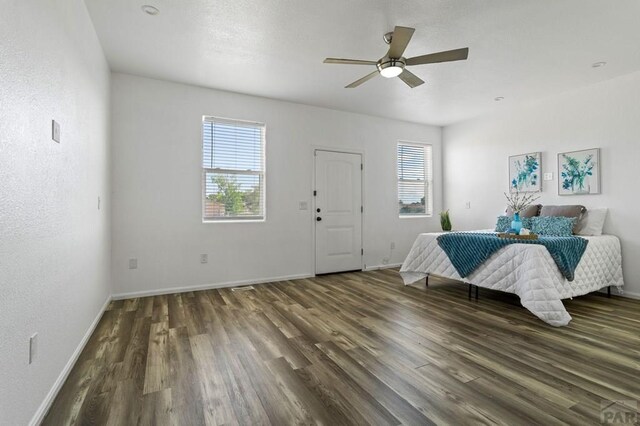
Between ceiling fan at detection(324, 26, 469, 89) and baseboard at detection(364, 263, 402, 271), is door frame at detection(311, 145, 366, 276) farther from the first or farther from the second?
ceiling fan at detection(324, 26, 469, 89)

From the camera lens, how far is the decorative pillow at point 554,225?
3849 millimetres

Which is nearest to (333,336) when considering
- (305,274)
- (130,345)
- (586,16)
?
(130,345)

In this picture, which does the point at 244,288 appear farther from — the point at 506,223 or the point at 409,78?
the point at 506,223

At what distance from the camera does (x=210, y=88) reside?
4.18 m

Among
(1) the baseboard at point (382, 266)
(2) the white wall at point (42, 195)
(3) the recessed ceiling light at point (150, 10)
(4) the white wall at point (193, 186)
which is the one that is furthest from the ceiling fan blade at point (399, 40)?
(1) the baseboard at point (382, 266)

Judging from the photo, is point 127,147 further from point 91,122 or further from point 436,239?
point 436,239

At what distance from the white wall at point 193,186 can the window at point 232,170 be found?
11cm

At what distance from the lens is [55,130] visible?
1798 millimetres

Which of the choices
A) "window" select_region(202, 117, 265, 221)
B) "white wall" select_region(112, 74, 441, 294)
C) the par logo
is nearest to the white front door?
"white wall" select_region(112, 74, 441, 294)

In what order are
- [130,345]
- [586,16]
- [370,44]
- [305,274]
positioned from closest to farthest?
[130,345], [586,16], [370,44], [305,274]

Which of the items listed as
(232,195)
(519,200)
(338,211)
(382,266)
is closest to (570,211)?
(519,200)

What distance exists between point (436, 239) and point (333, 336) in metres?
2.09

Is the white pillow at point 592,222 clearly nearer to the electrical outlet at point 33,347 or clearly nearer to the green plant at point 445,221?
the green plant at point 445,221

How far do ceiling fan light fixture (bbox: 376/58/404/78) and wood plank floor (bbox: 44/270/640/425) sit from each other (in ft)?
7.50
